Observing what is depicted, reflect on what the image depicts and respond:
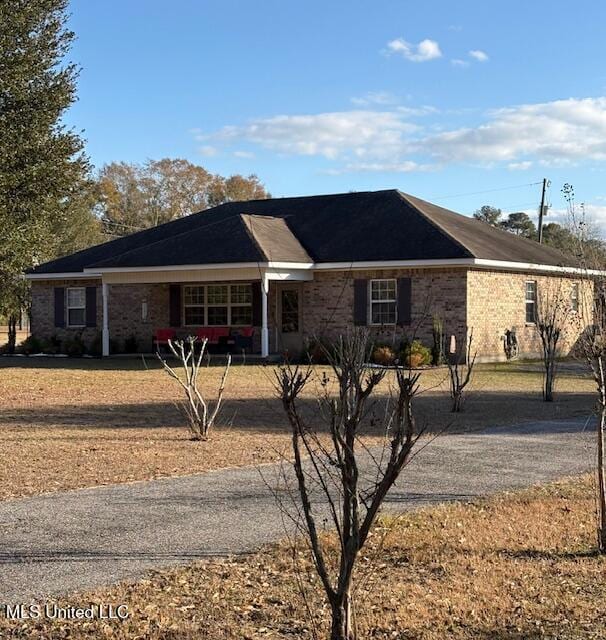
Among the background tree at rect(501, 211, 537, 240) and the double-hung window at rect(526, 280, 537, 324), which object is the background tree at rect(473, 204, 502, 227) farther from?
the double-hung window at rect(526, 280, 537, 324)

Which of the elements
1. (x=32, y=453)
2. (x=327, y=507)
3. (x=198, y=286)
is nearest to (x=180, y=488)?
(x=327, y=507)

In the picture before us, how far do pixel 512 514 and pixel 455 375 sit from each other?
8.09 metres

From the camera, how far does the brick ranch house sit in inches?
1031

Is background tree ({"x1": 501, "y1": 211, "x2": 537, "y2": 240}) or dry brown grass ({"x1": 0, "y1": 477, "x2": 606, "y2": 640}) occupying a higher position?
background tree ({"x1": 501, "y1": 211, "x2": 537, "y2": 240})

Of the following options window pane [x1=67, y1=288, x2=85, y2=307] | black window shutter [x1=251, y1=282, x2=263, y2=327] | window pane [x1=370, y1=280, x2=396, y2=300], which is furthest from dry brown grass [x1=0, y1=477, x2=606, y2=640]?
window pane [x1=67, y1=288, x2=85, y2=307]

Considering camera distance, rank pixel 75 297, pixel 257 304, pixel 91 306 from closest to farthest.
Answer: pixel 257 304 → pixel 91 306 → pixel 75 297

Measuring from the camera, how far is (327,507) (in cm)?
838

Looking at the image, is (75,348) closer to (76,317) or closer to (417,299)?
(76,317)

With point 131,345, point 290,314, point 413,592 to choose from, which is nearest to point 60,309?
point 131,345

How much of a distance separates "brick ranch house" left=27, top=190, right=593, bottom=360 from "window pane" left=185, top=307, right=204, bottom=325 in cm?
5

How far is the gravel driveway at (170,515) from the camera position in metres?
6.37

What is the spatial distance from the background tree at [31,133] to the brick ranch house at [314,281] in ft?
19.4

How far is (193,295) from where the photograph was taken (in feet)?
99.0

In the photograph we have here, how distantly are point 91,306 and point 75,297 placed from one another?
964mm
